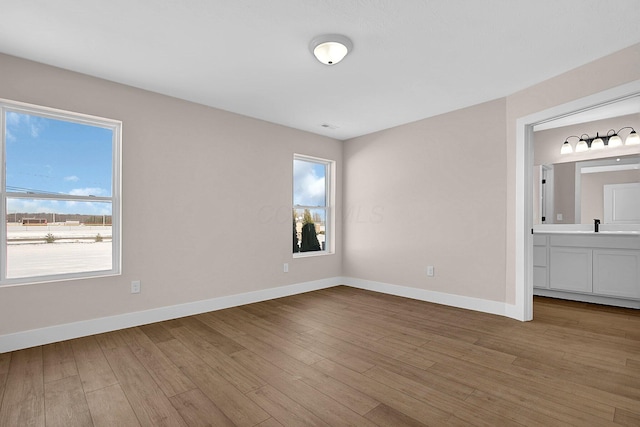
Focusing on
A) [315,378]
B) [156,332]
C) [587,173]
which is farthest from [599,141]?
[156,332]

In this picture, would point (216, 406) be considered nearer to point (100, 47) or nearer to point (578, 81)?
point (100, 47)

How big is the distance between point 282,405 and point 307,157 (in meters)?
3.86

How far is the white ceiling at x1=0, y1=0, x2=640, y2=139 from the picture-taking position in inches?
85.2

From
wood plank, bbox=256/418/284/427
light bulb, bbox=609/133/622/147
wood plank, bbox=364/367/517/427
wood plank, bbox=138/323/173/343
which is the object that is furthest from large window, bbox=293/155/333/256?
light bulb, bbox=609/133/622/147

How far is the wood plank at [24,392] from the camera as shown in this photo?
1807 mm

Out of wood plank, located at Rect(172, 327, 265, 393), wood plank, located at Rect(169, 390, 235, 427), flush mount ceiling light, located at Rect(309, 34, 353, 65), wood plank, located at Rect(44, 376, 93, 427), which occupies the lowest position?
wood plank, located at Rect(172, 327, 265, 393)

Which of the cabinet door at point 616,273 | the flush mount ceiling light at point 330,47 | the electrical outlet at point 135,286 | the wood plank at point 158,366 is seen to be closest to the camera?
the wood plank at point 158,366

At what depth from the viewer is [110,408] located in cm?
190

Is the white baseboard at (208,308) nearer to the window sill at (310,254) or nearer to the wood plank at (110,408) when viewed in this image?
the window sill at (310,254)

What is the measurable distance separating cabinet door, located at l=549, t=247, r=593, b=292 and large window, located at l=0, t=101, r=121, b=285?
5608 millimetres

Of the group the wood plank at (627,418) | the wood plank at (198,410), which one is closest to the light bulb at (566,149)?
the wood plank at (627,418)

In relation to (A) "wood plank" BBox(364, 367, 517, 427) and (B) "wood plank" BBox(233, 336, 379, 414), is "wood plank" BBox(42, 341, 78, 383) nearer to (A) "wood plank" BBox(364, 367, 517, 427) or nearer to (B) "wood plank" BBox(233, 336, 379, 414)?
(B) "wood plank" BBox(233, 336, 379, 414)

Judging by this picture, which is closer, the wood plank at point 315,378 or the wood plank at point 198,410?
the wood plank at point 198,410

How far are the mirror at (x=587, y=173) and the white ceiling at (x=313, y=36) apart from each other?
1.80 meters
